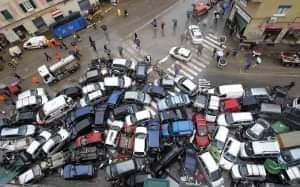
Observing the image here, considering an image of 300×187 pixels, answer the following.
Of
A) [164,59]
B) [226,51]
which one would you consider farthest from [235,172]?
[164,59]

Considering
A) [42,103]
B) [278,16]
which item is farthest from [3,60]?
[278,16]

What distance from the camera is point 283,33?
120 feet

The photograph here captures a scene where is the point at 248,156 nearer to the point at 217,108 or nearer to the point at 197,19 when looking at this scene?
the point at 217,108

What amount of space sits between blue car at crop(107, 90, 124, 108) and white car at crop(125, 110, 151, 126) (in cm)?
247

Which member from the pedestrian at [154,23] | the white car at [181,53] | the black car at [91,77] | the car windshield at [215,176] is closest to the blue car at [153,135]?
the car windshield at [215,176]

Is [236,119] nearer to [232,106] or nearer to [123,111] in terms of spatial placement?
[232,106]

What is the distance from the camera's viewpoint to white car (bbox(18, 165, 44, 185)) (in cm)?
2681

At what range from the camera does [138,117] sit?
3016cm

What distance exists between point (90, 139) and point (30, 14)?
77.2 ft

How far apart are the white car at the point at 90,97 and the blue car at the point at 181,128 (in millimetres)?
10433

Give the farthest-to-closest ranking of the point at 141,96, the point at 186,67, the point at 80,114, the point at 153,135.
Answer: the point at 186,67, the point at 141,96, the point at 80,114, the point at 153,135

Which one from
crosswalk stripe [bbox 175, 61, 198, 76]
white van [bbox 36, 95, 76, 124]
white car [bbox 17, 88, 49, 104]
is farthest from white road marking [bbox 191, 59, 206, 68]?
white car [bbox 17, 88, 49, 104]

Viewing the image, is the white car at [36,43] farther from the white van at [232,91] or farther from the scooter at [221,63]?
the white van at [232,91]

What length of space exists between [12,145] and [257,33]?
36.2 m
